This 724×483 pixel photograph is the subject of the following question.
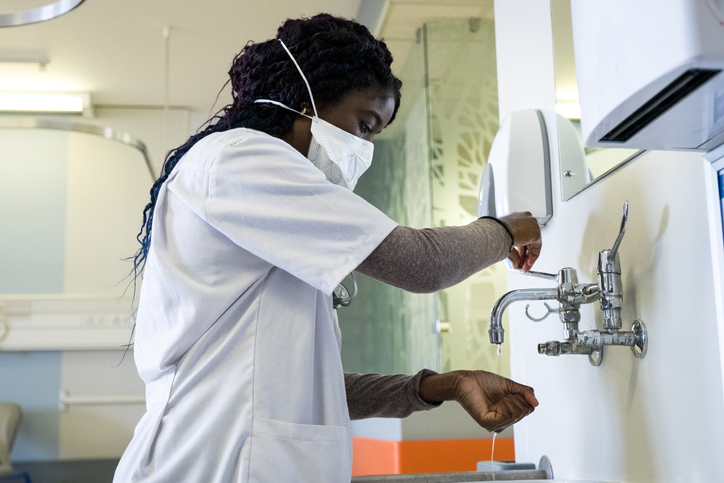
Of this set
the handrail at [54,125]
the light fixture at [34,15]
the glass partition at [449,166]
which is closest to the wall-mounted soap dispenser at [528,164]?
the glass partition at [449,166]

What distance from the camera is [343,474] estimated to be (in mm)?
785

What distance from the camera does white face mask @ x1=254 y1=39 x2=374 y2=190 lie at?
93cm

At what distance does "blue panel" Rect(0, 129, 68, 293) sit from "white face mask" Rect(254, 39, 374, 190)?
2.41 m

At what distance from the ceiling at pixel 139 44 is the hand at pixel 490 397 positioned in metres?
2.31

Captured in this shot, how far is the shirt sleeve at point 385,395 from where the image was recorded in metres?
0.94

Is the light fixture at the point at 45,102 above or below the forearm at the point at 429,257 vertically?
above

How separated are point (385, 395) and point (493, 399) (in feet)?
0.67

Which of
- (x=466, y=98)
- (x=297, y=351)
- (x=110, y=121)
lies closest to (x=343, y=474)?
(x=297, y=351)

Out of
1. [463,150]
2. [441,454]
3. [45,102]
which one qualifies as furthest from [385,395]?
[45,102]

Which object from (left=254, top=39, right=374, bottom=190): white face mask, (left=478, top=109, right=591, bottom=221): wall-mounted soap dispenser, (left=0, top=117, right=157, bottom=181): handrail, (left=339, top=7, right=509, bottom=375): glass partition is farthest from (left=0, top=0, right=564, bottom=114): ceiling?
(left=254, top=39, right=374, bottom=190): white face mask

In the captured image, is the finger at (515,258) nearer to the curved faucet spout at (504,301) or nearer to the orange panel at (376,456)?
the curved faucet spout at (504,301)

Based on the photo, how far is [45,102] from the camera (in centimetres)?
351

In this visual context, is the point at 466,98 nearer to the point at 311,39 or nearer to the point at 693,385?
the point at 311,39

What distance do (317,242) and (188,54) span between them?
8.82 feet
